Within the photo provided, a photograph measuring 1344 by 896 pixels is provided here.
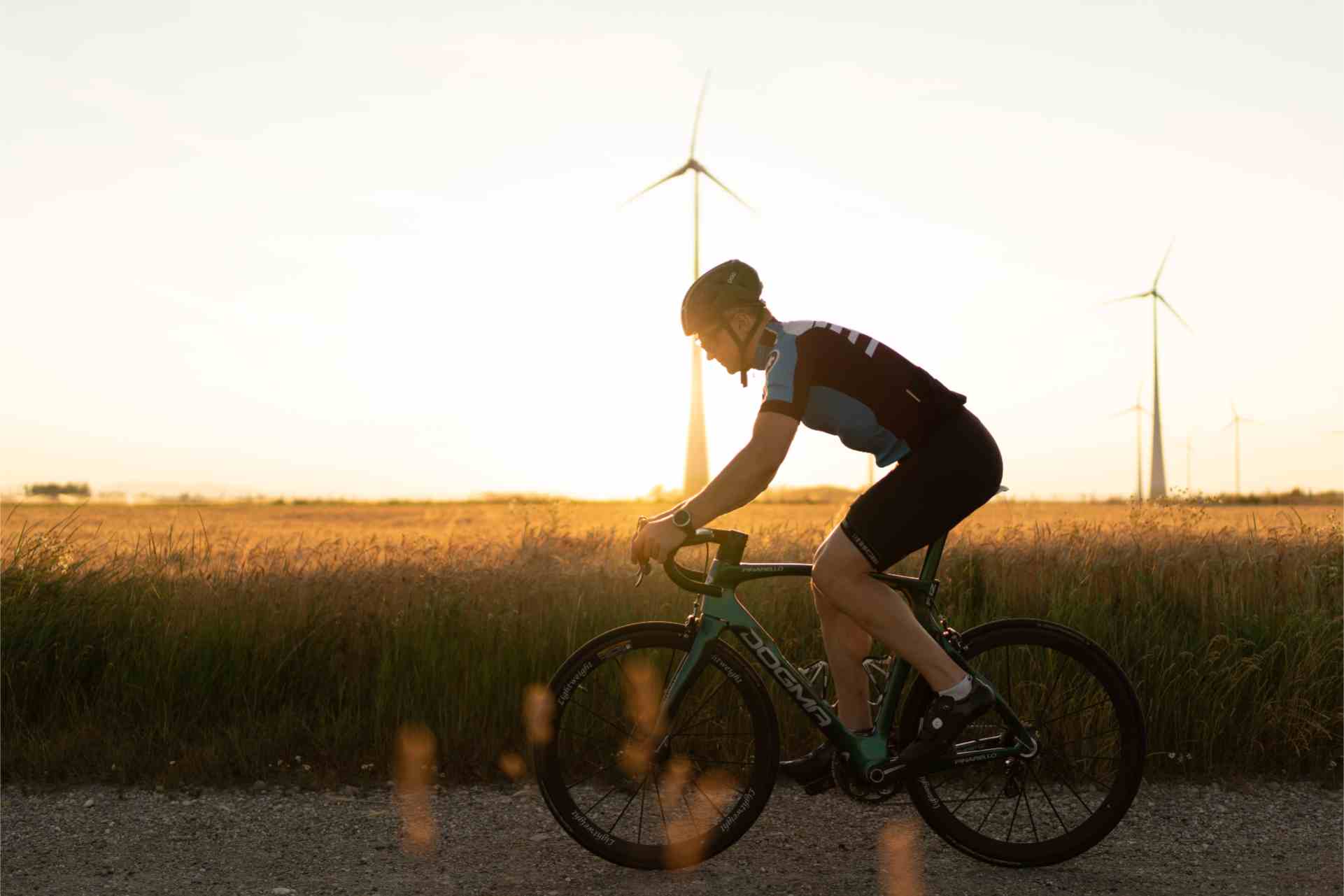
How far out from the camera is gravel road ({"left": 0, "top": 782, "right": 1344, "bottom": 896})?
5.31 m

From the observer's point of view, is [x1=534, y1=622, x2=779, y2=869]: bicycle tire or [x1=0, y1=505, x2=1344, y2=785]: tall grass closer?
[x1=534, y1=622, x2=779, y2=869]: bicycle tire

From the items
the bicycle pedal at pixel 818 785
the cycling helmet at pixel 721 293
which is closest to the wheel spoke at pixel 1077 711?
the bicycle pedal at pixel 818 785

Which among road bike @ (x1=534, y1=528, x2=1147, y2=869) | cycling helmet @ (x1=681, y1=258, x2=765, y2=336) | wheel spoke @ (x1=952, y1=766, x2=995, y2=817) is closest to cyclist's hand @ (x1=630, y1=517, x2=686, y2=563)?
road bike @ (x1=534, y1=528, x2=1147, y2=869)

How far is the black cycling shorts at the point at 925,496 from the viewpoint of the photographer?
5.20m

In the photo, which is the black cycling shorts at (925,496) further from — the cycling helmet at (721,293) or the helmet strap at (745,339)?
the cycling helmet at (721,293)

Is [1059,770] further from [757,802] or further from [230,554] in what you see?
[230,554]

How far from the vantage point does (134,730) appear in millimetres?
7406

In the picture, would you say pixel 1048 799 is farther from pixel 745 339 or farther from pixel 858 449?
pixel 745 339

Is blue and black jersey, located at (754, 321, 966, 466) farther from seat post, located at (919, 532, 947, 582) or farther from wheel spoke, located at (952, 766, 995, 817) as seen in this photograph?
wheel spoke, located at (952, 766, 995, 817)

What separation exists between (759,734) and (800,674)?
1.19ft

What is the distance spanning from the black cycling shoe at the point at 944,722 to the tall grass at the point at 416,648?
1843 millimetres

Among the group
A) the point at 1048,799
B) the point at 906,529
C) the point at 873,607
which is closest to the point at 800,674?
the point at 873,607

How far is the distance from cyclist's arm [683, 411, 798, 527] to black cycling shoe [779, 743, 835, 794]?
1344mm

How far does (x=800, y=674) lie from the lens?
5.64 m
